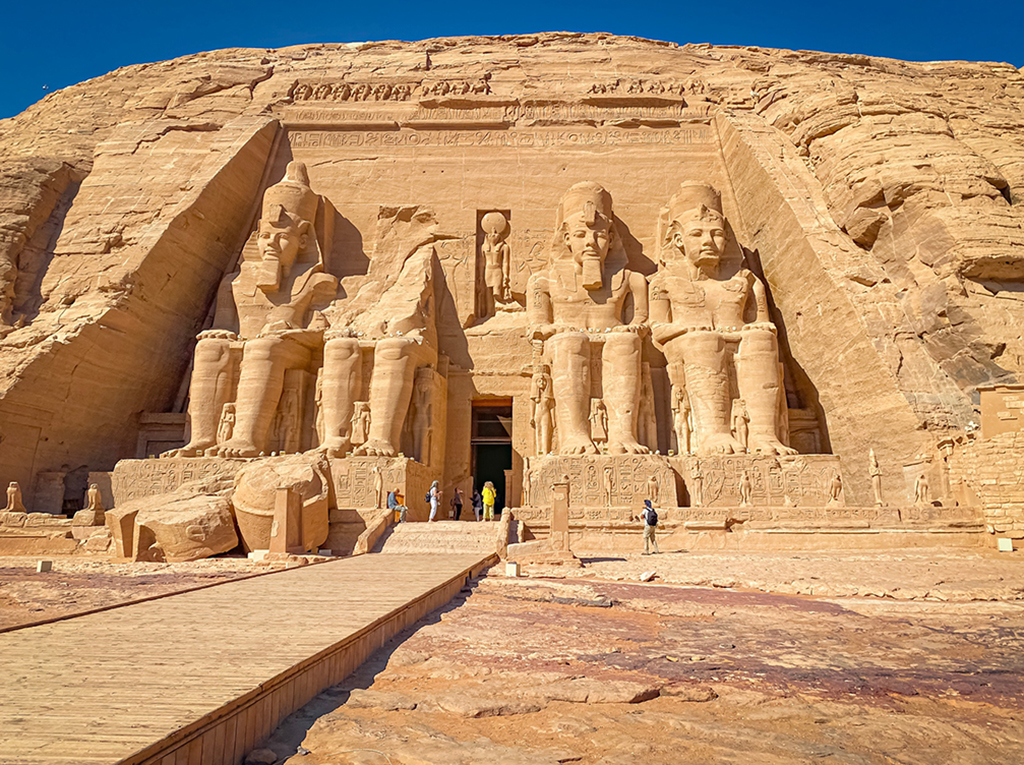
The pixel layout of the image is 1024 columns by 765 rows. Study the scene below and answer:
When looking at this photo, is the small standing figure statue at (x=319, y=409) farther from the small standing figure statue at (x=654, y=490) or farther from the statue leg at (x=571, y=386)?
the small standing figure statue at (x=654, y=490)

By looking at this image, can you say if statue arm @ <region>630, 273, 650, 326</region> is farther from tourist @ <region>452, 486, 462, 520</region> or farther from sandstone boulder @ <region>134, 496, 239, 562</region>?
sandstone boulder @ <region>134, 496, 239, 562</region>

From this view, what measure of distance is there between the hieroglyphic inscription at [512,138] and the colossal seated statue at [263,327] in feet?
6.11

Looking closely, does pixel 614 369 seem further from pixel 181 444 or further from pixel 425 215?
pixel 181 444

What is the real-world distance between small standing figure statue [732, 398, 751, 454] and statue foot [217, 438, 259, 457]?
6346 mm

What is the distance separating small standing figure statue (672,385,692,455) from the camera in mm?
10477

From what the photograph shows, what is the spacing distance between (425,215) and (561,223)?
2518 mm

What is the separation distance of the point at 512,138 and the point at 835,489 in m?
8.45

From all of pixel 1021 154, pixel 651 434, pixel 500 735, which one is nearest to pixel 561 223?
pixel 651 434

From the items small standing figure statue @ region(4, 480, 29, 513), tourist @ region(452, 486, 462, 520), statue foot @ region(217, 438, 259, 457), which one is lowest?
tourist @ region(452, 486, 462, 520)

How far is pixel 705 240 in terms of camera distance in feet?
36.5

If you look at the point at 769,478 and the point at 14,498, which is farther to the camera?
the point at 769,478

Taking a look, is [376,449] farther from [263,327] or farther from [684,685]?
[684,685]

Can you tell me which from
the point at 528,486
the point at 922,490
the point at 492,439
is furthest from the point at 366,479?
the point at 922,490

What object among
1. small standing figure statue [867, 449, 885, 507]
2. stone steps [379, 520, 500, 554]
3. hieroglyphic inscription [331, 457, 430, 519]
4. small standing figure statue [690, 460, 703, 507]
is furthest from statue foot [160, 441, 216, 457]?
small standing figure statue [867, 449, 885, 507]
